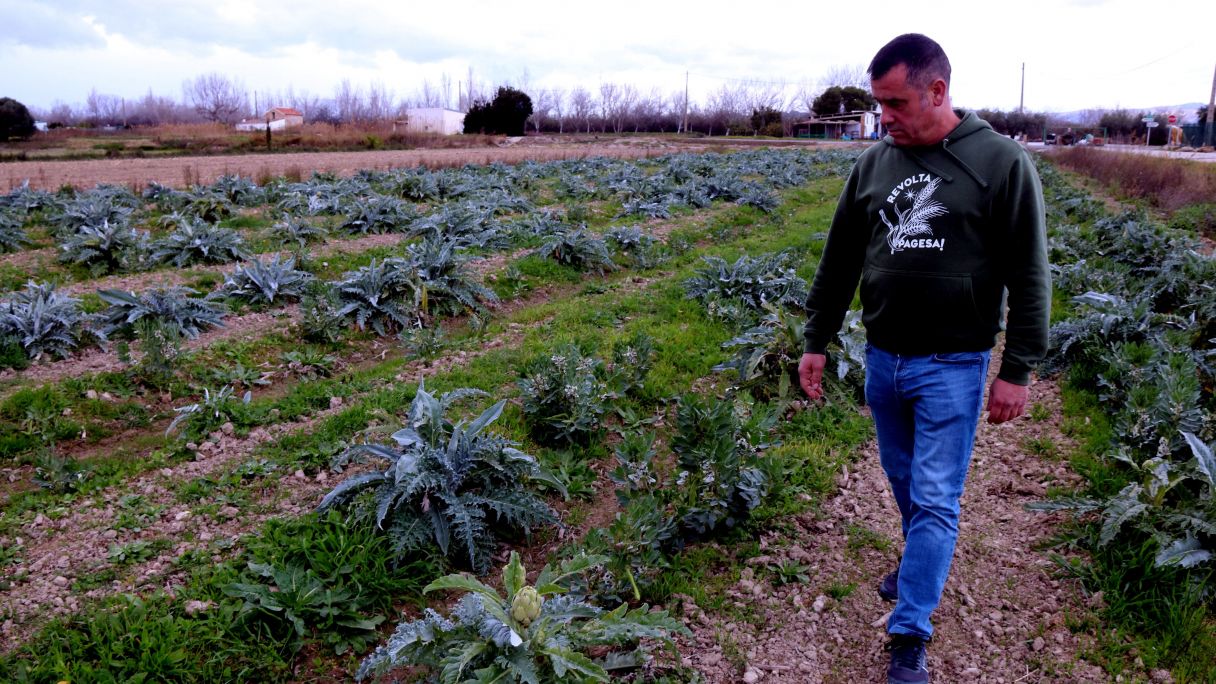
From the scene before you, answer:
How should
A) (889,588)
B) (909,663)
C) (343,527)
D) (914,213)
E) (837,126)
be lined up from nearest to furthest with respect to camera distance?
1. (914,213)
2. (909,663)
3. (889,588)
4. (343,527)
5. (837,126)

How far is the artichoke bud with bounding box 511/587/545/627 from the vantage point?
104 inches

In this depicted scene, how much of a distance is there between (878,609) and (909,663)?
1.99 ft

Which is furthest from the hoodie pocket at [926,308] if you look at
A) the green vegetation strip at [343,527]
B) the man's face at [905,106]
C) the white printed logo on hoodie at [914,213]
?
the green vegetation strip at [343,527]

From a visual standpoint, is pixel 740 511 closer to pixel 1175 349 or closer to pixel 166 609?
pixel 166 609

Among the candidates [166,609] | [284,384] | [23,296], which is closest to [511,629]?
[166,609]

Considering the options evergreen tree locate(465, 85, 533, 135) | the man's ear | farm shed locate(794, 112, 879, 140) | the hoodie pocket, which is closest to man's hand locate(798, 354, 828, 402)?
the hoodie pocket

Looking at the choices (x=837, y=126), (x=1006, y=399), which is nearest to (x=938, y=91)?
(x=1006, y=399)

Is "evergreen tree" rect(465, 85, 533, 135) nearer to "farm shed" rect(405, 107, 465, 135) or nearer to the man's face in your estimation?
"farm shed" rect(405, 107, 465, 135)

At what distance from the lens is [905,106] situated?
2.72 m

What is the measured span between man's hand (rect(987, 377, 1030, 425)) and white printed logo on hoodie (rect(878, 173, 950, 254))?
593 millimetres

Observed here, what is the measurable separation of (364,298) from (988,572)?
20.8ft

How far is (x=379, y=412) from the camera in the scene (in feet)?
17.5

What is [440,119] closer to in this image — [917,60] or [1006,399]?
[917,60]

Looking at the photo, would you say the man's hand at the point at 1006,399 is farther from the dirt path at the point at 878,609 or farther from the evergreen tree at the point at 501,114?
the evergreen tree at the point at 501,114
